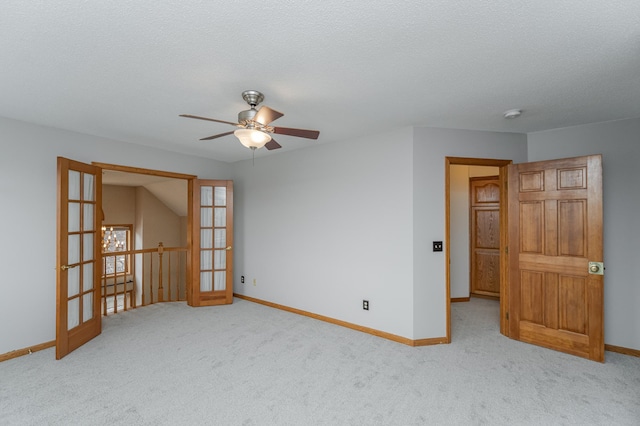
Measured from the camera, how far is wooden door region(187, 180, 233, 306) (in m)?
4.79

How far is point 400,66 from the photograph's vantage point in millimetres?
2006

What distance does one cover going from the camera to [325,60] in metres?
1.92

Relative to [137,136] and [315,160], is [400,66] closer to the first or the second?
[315,160]

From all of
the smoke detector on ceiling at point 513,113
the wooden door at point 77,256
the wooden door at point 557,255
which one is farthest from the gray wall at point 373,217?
the smoke detector on ceiling at point 513,113

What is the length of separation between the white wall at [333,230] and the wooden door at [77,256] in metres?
2.05

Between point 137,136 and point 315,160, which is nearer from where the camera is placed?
point 137,136

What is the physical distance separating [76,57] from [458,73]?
98.6 inches

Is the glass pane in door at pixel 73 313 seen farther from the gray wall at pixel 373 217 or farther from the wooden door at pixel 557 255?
the wooden door at pixel 557 255

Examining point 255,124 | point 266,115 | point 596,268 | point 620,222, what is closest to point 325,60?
point 266,115

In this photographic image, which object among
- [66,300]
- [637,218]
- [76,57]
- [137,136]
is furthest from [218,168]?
[637,218]

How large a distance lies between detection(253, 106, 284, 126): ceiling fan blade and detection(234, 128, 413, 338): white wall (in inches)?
69.3

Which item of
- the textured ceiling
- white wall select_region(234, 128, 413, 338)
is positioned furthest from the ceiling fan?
white wall select_region(234, 128, 413, 338)

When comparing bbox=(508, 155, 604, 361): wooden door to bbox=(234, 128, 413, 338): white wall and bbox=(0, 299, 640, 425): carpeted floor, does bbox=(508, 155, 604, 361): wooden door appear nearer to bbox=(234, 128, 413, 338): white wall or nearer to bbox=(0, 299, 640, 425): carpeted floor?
bbox=(0, 299, 640, 425): carpeted floor

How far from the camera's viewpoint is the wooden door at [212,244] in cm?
479
